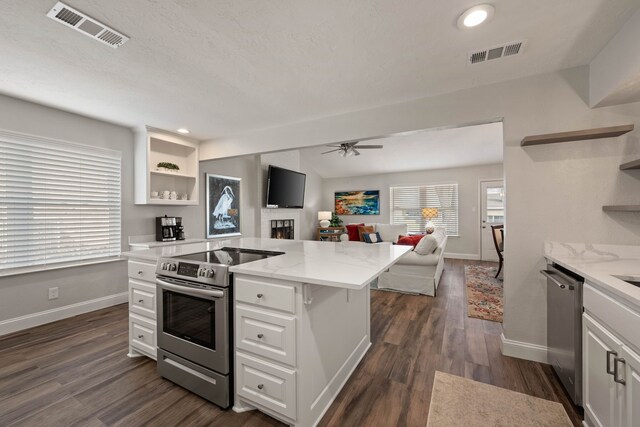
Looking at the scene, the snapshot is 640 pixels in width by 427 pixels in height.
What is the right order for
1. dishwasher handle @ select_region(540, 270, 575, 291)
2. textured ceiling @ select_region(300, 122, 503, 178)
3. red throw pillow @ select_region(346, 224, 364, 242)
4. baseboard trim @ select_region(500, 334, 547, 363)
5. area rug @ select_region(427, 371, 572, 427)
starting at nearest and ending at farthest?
area rug @ select_region(427, 371, 572, 427)
dishwasher handle @ select_region(540, 270, 575, 291)
baseboard trim @ select_region(500, 334, 547, 363)
textured ceiling @ select_region(300, 122, 503, 178)
red throw pillow @ select_region(346, 224, 364, 242)

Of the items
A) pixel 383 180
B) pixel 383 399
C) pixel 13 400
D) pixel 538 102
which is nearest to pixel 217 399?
pixel 383 399

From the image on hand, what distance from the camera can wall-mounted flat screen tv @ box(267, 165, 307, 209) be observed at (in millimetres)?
5973

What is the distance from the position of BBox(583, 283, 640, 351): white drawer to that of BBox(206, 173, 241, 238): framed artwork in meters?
4.75

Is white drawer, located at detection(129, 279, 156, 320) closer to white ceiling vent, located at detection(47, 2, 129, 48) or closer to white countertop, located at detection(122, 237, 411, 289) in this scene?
white countertop, located at detection(122, 237, 411, 289)

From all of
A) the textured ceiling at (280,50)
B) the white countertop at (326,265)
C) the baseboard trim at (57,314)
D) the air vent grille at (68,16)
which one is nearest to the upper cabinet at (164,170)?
the textured ceiling at (280,50)

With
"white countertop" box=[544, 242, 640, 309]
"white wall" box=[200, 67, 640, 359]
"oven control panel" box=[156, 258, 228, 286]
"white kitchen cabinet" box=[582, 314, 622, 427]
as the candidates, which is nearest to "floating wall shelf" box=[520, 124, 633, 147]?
"white wall" box=[200, 67, 640, 359]

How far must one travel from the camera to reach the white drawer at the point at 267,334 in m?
1.49

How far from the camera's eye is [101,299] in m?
3.50

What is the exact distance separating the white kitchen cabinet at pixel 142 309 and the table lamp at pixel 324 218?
601 centimetres

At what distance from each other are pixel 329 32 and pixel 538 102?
1.84 meters

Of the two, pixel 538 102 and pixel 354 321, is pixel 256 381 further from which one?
pixel 538 102

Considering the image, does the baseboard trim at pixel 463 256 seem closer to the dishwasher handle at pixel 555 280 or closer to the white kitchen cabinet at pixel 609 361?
the dishwasher handle at pixel 555 280

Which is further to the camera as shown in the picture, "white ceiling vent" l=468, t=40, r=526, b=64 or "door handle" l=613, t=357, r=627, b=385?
"white ceiling vent" l=468, t=40, r=526, b=64

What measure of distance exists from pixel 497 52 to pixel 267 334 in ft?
8.12
